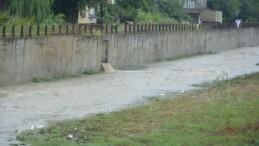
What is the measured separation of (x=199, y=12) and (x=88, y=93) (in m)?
75.5

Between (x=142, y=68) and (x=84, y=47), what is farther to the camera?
(x=142, y=68)

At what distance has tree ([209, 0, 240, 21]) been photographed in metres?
99.3

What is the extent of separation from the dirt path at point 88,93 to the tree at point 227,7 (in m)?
46.1

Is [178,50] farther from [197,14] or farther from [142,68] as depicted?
[197,14]

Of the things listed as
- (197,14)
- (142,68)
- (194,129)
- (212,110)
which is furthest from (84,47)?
(197,14)

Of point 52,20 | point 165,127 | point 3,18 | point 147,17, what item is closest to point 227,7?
point 147,17

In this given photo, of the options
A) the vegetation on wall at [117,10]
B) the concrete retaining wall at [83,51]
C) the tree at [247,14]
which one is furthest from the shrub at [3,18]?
the tree at [247,14]

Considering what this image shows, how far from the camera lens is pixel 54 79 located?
3838cm

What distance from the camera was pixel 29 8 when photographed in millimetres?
43094

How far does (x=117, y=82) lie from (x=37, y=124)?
1694 cm

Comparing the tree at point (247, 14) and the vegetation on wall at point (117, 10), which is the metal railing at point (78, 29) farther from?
the tree at point (247, 14)

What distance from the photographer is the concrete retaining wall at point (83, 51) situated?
3494 cm

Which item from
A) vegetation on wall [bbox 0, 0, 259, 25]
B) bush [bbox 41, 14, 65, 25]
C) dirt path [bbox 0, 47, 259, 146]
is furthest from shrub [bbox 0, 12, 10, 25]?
dirt path [bbox 0, 47, 259, 146]

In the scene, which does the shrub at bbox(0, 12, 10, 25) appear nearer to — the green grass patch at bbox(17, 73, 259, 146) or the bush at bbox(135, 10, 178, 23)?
the green grass patch at bbox(17, 73, 259, 146)
